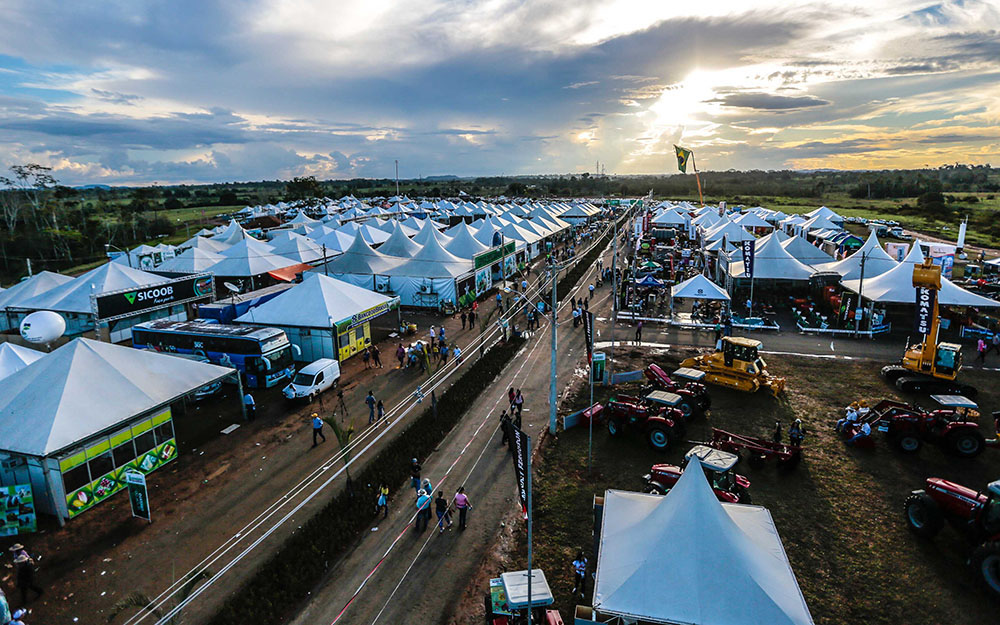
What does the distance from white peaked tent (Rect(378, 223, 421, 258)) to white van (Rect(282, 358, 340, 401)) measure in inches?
711

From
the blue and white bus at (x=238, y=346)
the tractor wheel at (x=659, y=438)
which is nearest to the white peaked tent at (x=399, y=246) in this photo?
the blue and white bus at (x=238, y=346)

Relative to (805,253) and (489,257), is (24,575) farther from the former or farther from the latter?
(805,253)

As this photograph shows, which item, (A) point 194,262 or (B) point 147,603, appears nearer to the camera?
(B) point 147,603

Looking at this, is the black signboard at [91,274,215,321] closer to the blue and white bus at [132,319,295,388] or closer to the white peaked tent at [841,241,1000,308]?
the blue and white bus at [132,319,295,388]

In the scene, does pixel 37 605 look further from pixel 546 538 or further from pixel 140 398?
pixel 546 538

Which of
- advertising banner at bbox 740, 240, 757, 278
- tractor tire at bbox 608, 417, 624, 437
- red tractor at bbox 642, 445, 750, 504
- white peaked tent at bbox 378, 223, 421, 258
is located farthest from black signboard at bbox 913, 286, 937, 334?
white peaked tent at bbox 378, 223, 421, 258

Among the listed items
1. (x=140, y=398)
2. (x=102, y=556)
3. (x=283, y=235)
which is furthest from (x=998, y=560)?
(x=283, y=235)

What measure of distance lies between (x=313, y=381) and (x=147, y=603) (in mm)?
10421

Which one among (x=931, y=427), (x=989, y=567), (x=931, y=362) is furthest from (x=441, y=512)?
(x=931, y=362)

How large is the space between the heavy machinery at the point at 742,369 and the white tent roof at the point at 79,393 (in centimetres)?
1868

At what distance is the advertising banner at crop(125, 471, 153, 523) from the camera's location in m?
12.1

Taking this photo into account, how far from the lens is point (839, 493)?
13.1m

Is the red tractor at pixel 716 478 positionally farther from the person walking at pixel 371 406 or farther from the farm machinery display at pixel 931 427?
the person walking at pixel 371 406

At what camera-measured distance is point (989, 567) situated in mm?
9664
